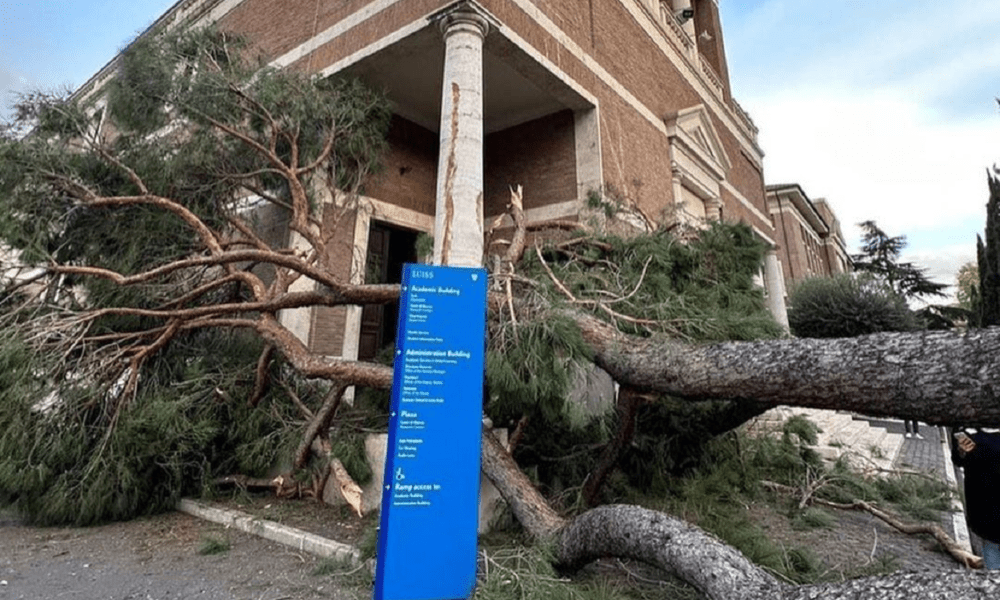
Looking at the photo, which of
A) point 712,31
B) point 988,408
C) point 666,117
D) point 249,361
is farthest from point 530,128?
point 712,31

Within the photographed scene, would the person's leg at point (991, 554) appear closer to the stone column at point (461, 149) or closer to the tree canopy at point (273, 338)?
the tree canopy at point (273, 338)

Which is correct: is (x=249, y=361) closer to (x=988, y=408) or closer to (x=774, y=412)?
(x=988, y=408)

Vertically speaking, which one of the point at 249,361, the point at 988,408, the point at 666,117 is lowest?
the point at 988,408

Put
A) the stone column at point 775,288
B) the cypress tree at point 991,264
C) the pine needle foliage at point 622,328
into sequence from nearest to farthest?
the pine needle foliage at point 622,328 < the cypress tree at point 991,264 < the stone column at point 775,288

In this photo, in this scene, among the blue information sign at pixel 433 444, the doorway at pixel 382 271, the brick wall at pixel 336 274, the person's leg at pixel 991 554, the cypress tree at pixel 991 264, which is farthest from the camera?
the cypress tree at pixel 991 264

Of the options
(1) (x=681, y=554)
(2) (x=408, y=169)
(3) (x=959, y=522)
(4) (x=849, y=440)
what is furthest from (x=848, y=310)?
(1) (x=681, y=554)

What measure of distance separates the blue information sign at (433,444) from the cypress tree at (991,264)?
1470cm

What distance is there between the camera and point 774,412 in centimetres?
841

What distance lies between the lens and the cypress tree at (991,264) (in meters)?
12.0

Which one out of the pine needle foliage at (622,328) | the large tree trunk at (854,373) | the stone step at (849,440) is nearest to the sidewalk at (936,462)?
the stone step at (849,440)

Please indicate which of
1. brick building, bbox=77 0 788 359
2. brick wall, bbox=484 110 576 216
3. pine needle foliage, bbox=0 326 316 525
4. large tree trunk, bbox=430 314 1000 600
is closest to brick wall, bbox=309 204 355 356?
brick building, bbox=77 0 788 359

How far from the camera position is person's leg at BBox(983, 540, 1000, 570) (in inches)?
131

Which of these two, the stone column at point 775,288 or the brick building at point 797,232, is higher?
the brick building at point 797,232

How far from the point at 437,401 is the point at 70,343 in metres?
5.07
